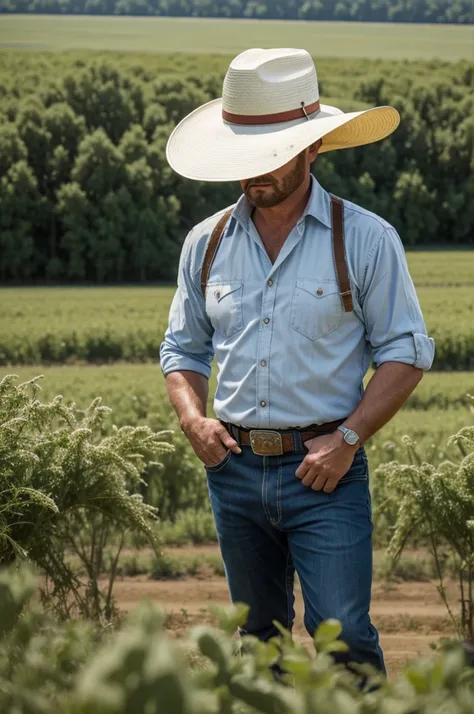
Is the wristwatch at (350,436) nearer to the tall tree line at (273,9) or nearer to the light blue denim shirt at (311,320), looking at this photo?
the light blue denim shirt at (311,320)

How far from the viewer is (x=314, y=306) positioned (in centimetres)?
260

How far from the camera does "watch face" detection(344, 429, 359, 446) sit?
8.48 ft

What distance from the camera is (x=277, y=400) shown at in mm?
2635

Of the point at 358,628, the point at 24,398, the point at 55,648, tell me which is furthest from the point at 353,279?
the point at 55,648

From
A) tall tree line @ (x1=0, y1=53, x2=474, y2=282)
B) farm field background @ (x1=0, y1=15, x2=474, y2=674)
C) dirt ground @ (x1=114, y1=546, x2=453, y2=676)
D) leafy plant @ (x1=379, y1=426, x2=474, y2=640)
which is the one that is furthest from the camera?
tall tree line @ (x1=0, y1=53, x2=474, y2=282)

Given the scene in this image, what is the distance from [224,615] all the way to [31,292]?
8876 mm

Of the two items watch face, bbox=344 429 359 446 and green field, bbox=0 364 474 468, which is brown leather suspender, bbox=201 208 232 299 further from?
green field, bbox=0 364 474 468

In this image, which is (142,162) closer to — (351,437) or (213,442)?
(213,442)

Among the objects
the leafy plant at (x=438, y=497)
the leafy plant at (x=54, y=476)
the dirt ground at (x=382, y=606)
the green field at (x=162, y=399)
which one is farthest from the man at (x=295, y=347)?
the green field at (x=162, y=399)

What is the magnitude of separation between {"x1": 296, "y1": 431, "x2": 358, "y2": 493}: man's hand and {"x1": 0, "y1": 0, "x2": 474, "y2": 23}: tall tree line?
768 centimetres

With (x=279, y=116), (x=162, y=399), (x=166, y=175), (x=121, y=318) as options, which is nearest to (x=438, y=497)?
(x=279, y=116)

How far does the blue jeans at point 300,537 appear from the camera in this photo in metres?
2.58

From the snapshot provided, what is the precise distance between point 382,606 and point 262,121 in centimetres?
286

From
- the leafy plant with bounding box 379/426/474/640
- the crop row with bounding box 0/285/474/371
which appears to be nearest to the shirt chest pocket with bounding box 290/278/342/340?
the leafy plant with bounding box 379/426/474/640
